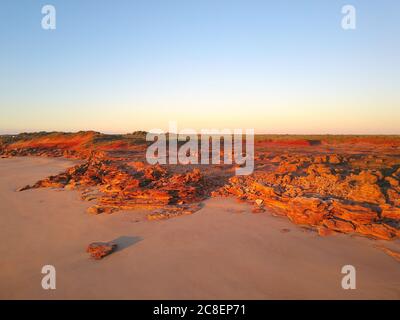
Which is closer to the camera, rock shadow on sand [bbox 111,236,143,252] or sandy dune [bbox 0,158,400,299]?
sandy dune [bbox 0,158,400,299]

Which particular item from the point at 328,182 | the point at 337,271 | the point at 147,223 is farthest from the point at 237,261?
the point at 328,182

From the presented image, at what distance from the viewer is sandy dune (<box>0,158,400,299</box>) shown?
142 inches

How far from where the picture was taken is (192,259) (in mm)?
4398

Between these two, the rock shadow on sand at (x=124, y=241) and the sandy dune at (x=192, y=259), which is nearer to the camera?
the sandy dune at (x=192, y=259)

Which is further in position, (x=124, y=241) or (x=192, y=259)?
(x=124, y=241)

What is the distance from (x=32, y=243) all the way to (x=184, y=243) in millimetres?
2991

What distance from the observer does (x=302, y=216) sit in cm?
566

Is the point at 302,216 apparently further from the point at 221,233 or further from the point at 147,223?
the point at 147,223

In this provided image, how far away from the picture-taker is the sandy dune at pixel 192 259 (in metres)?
3.61
